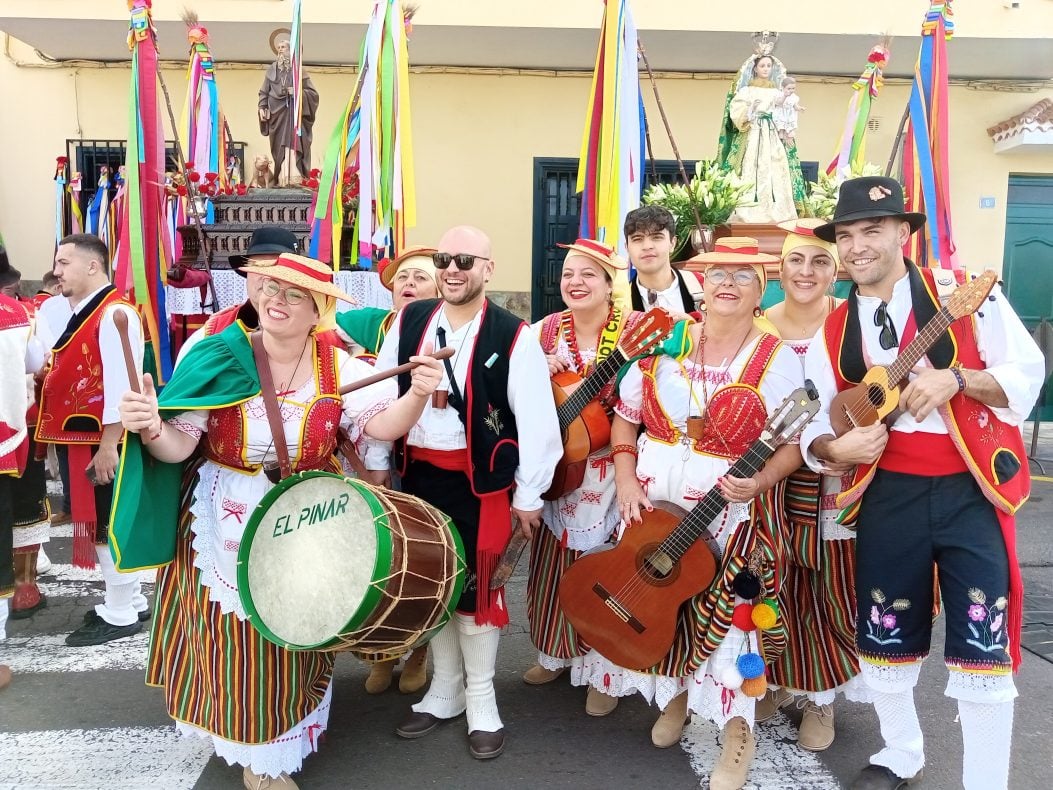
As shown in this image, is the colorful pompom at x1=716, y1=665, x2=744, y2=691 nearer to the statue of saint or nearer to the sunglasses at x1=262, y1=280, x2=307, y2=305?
the sunglasses at x1=262, y1=280, x2=307, y2=305

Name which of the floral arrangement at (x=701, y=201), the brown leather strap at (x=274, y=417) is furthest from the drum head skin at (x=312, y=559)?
the floral arrangement at (x=701, y=201)

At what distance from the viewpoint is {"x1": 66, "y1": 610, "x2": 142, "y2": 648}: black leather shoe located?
13.9ft

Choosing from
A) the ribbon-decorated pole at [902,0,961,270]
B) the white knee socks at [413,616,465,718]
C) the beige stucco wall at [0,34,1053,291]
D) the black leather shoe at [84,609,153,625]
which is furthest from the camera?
the beige stucco wall at [0,34,1053,291]

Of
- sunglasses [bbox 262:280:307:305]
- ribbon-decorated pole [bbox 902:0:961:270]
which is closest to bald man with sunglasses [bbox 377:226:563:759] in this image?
sunglasses [bbox 262:280:307:305]

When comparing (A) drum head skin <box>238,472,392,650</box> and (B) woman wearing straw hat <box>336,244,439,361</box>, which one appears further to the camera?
(B) woman wearing straw hat <box>336,244,439,361</box>

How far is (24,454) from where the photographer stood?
3869 mm

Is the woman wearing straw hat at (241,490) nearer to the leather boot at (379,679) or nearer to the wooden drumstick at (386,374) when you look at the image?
the wooden drumstick at (386,374)

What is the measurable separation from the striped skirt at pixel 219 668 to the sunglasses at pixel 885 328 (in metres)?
2.22

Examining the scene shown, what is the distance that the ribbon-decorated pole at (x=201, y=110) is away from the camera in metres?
7.00

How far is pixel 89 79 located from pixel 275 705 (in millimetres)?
9410

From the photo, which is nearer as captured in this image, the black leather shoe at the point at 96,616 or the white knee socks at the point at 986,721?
the white knee socks at the point at 986,721

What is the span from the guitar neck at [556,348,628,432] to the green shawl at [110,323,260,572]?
124 centimetres

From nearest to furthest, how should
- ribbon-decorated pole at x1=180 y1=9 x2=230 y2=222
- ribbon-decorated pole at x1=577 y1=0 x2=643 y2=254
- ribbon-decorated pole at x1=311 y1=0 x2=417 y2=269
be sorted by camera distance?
ribbon-decorated pole at x1=577 y1=0 x2=643 y2=254 → ribbon-decorated pole at x1=311 y1=0 x2=417 y2=269 → ribbon-decorated pole at x1=180 y1=9 x2=230 y2=222

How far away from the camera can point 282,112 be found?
7148 mm
